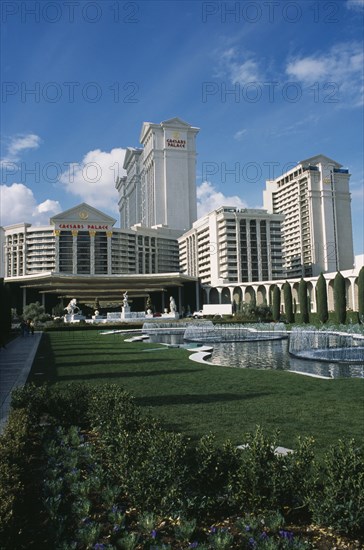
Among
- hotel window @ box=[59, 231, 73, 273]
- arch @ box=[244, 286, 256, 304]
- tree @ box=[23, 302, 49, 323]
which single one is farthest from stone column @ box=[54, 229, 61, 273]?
tree @ box=[23, 302, 49, 323]

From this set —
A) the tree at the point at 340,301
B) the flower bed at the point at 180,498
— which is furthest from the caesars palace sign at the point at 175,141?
the flower bed at the point at 180,498

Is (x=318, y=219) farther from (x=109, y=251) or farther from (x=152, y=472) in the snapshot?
(x=152, y=472)

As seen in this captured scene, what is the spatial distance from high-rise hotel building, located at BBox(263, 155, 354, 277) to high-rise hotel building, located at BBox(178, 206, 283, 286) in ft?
75.0

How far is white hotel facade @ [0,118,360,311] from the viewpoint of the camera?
108000mm

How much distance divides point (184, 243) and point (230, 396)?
5019 inches

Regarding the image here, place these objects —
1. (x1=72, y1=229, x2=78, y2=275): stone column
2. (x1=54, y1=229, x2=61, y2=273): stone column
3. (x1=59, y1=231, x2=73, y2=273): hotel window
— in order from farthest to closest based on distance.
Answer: (x1=59, y1=231, x2=73, y2=273): hotel window → (x1=72, y1=229, x2=78, y2=275): stone column → (x1=54, y1=229, x2=61, y2=273): stone column

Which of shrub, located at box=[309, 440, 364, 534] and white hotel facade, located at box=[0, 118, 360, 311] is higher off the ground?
white hotel facade, located at box=[0, 118, 360, 311]

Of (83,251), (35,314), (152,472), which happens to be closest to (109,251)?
(83,251)

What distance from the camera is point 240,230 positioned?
11438 centimetres

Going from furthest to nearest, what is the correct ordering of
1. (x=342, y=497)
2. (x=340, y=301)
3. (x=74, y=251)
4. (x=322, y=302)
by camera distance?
1. (x=74, y=251)
2. (x=322, y=302)
3. (x=340, y=301)
4. (x=342, y=497)

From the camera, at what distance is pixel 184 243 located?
138375 mm

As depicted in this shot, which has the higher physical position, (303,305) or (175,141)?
(175,141)

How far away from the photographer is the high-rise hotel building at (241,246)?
114m

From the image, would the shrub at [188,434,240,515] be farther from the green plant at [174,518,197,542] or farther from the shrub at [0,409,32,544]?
the shrub at [0,409,32,544]
